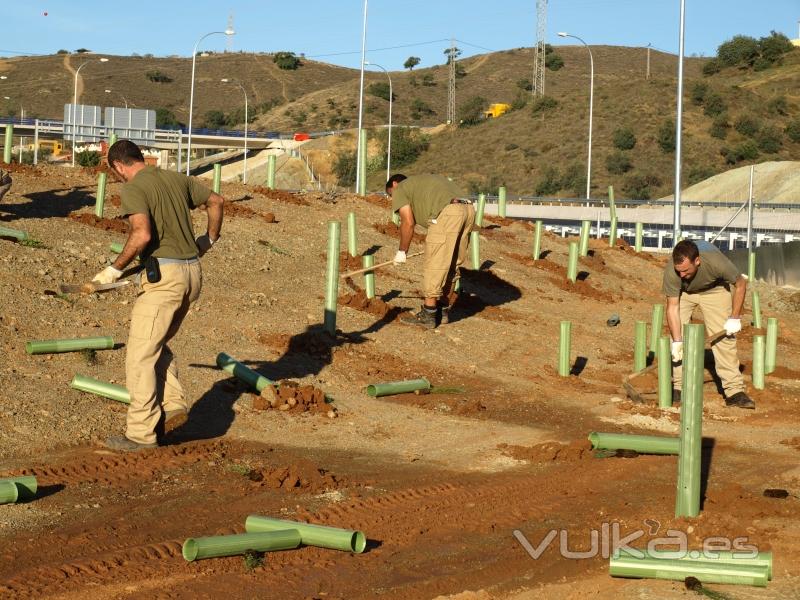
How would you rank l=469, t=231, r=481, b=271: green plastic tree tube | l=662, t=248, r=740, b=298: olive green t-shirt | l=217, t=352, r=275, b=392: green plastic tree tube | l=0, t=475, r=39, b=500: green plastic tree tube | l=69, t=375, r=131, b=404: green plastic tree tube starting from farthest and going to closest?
1. l=469, t=231, r=481, b=271: green plastic tree tube
2. l=662, t=248, r=740, b=298: olive green t-shirt
3. l=217, t=352, r=275, b=392: green plastic tree tube
4. l=69, t=375, r=131, b=404: green plastic tree tube
5. l=0, t=475, r=39, b=500: green plastic tree tube

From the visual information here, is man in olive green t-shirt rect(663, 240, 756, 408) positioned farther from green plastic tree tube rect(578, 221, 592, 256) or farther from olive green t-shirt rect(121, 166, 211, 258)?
green plastic tree tube rect(578, 221, 592, 256)

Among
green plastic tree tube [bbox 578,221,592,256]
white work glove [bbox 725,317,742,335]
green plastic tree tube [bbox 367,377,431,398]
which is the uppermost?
green plastic tree tube [bbox 578,221,592,256]

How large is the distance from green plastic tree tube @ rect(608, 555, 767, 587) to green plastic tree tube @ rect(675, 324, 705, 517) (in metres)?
0.93

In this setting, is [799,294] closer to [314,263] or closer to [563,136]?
[314,263]

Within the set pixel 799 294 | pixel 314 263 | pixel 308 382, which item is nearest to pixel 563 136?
pixel 799 294

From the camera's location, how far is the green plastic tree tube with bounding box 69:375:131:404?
8.66 metres

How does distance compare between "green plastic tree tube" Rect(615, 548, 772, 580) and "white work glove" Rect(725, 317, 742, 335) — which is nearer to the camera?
"green plastic tree tube" Rect(615, 548, 772, 580)

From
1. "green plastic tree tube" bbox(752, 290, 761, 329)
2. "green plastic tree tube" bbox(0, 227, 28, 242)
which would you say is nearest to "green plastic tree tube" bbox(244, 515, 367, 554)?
"green plastic tree tube" bbox(0, 227, 28, 242)

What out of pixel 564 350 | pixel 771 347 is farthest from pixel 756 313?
pixel 564 350

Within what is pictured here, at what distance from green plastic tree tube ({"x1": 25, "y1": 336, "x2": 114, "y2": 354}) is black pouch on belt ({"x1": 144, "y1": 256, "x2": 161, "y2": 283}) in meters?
2.62

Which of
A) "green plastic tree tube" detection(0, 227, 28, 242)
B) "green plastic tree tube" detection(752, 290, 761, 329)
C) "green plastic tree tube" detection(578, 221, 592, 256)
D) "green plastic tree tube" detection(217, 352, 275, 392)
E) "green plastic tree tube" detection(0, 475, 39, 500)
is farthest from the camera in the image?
"green plastic tree tube" detection(578, 221, 592, 256)

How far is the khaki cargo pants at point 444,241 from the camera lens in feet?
41.8

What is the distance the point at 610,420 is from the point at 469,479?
2766 mm

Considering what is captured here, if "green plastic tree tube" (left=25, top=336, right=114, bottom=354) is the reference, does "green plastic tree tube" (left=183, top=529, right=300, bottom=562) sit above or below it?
below
